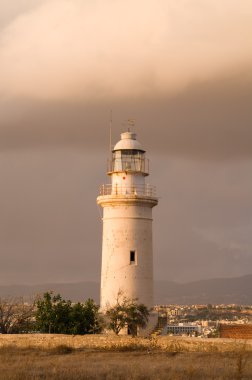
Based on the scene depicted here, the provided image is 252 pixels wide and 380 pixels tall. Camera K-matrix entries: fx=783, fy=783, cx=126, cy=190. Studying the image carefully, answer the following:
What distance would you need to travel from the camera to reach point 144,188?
3400 centimetres

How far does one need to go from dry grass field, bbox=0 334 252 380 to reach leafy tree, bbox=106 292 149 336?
2954mm

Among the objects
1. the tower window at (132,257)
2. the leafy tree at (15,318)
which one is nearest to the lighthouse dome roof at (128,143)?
the tower window at (132,257)

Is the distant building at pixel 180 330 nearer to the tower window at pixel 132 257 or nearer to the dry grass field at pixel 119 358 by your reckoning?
the tower window at pixel 132 257

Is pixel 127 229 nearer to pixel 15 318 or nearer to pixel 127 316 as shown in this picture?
pixel 127 316

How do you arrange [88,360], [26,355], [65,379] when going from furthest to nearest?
[26,355]
[88,360]
[65,379]

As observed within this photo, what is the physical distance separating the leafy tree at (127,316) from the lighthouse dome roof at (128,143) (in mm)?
6797

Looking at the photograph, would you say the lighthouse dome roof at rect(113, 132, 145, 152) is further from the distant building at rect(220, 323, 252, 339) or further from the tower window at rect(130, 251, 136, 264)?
the distant building at rect(220, 323, 252, 339)

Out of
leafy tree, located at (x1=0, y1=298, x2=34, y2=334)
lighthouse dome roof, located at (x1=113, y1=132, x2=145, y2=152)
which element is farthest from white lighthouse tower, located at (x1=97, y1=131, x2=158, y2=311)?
leafy tree, located at (x1=0, y1=298, x2=34, y2=334)

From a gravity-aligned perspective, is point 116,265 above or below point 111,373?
above

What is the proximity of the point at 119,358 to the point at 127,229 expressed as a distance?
929 cm

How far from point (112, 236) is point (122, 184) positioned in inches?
92.2

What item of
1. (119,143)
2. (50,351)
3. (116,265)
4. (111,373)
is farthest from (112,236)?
(111,373)

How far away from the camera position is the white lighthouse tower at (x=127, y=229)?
32812 mm

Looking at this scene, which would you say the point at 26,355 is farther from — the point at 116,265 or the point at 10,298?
the point at 10,298
